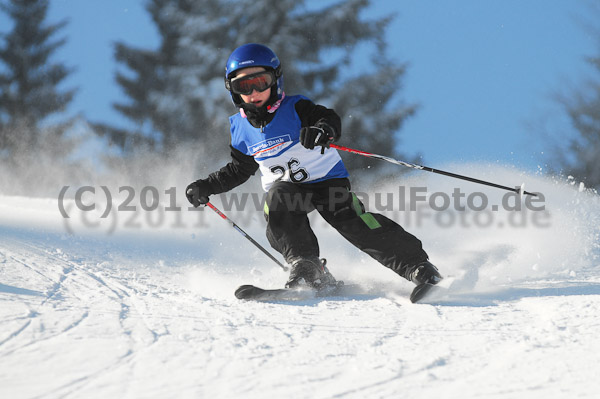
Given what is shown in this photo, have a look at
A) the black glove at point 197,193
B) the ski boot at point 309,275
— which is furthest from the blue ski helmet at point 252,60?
the ski boot at point 309,275

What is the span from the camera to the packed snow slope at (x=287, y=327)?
1.71 metres

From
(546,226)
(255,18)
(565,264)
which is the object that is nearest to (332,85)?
(255,18)

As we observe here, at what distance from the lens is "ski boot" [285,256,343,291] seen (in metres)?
3.16

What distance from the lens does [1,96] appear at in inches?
827

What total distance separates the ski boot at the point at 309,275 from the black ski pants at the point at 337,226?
0.18ft

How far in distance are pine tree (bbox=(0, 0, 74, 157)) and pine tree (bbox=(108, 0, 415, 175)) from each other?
7.00 metres

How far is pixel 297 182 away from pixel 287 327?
1317mm

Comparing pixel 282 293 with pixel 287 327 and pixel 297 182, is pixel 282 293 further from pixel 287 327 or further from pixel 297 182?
pixel 297 182

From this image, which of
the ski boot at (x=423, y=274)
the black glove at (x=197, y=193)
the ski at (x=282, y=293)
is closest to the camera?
the ski at (x=282, y=293)

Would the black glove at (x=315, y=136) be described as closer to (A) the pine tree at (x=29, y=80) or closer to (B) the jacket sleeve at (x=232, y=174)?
(B) the jacket sleeve at (x=232, y=174)

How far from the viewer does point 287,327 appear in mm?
2324

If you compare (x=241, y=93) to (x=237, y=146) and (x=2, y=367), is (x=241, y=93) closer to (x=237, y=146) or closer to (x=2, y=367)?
(x=237, y=146)

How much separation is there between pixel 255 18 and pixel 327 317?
14.0 meters

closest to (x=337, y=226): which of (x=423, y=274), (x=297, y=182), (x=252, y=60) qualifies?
(x=297, y=182)
